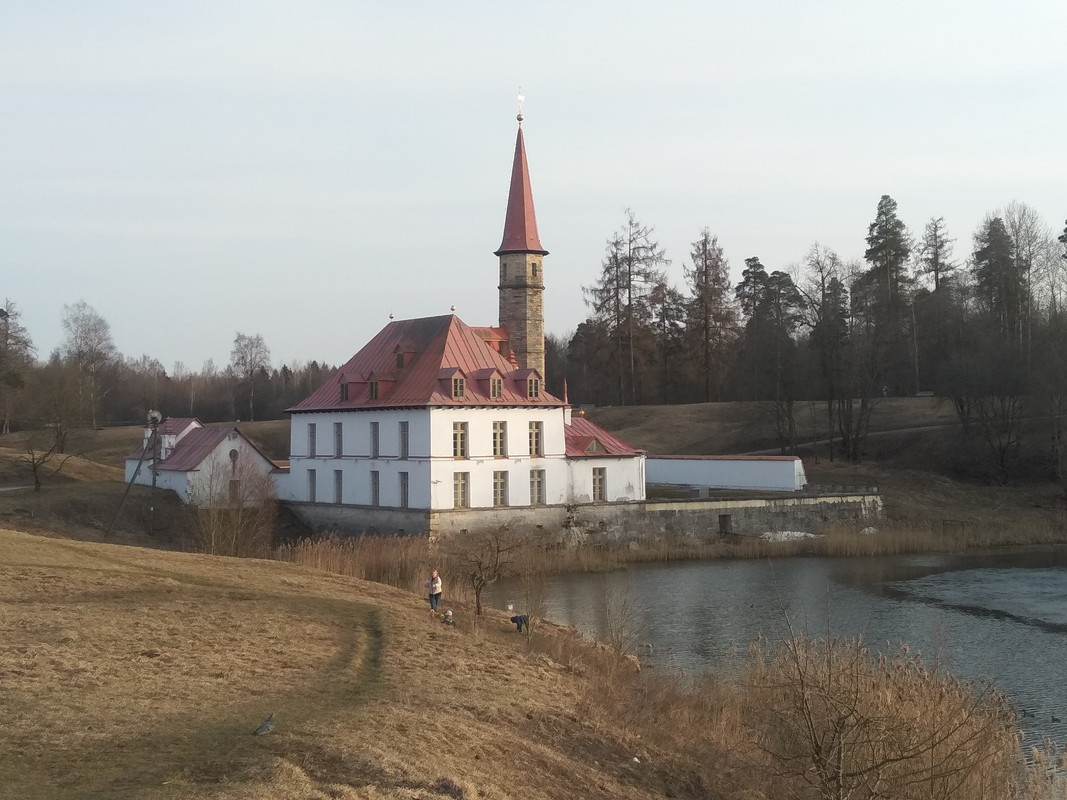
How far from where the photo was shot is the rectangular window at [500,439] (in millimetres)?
38469

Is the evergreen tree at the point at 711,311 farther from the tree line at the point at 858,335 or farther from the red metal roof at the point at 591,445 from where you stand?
the red metal roof at the point at 591,445

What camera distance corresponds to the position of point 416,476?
36.8 meters

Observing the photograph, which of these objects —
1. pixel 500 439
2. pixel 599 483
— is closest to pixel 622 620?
pixel 500 439

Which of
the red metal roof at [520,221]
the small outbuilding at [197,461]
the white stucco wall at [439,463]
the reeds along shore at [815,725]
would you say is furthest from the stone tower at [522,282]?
the reeds along shore at [815,725]

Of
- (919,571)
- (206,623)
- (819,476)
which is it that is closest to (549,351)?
(819,476)

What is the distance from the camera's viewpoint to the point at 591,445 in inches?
1612

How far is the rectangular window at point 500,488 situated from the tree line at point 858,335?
2079cm

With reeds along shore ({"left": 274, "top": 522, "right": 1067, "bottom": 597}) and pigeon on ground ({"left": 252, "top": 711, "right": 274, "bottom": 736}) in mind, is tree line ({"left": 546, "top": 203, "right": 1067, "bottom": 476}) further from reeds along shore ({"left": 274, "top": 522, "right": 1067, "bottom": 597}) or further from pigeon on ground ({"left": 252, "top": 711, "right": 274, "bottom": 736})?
pigeon on ground ({"left": 252, "top": 711, "right": 274, "bottom": 736})

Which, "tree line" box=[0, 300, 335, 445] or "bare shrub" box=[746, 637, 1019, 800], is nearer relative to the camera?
"bare shrub" box=[746, 637, 1019, 800]

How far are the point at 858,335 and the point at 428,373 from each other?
26508 mm

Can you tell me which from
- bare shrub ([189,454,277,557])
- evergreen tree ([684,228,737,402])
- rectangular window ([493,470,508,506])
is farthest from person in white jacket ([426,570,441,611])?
evergreen tree ([684,228,737,402])

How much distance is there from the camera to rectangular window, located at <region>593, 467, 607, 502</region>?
4075 cm

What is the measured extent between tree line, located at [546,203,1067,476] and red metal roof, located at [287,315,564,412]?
1945cm

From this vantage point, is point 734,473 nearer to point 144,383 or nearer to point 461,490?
point 461,490
